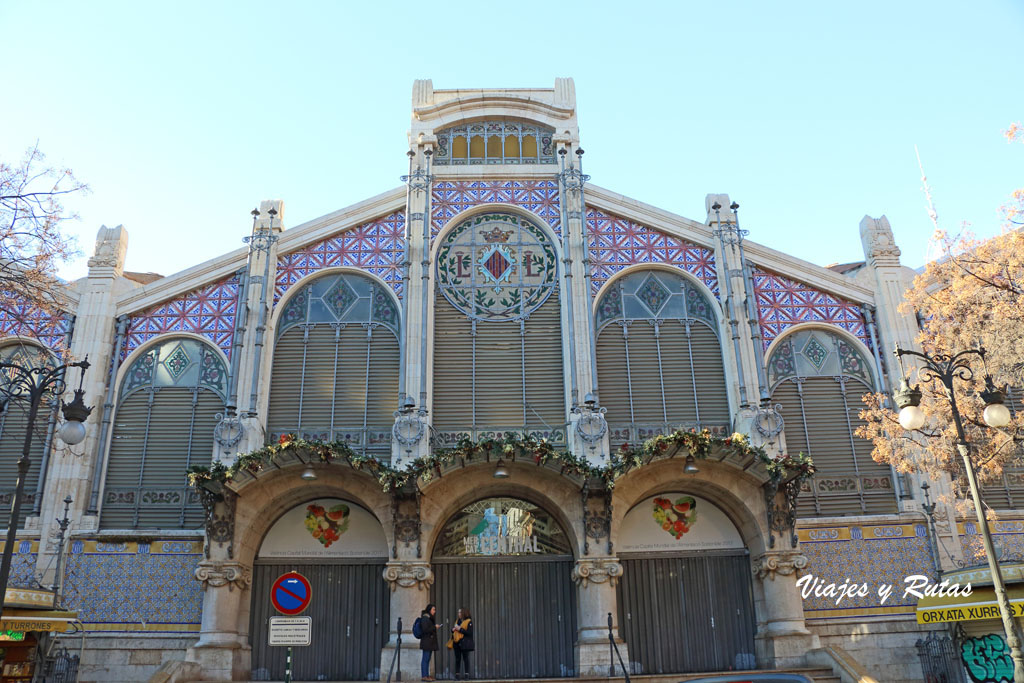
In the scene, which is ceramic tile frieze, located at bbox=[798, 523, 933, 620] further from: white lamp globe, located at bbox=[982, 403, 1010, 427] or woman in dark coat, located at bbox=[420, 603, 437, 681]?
woman in dark coat, located at bbox=[420, 603, 437, 681]

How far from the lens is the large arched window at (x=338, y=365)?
20.1 metres

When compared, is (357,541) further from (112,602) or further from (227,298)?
(227,298)

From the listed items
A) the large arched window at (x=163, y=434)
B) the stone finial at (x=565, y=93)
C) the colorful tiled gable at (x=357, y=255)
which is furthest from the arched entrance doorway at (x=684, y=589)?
the stone finial at (x=565, y=93)

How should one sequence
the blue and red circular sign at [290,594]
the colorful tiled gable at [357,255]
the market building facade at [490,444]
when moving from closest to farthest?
the blue and red circular sign at [290,594], the market building facade at [490,444], the colorful tiled gable at [357,255]

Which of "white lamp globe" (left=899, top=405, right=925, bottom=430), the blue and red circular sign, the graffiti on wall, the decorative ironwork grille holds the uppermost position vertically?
the decorative ironwork grille

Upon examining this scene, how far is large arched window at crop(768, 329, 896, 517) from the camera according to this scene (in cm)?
1953

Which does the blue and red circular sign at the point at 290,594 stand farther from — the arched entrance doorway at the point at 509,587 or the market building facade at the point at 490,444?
the arched entrance doorway at the point at 509,587

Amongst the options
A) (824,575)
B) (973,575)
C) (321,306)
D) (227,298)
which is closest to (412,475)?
(321,306)

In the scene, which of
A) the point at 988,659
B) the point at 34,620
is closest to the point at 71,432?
the point at 34,620

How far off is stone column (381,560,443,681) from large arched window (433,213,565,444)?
10.4 ft

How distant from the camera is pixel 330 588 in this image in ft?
62.2

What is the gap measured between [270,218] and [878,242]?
1591cm

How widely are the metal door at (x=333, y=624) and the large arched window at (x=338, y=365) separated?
9.73 feet

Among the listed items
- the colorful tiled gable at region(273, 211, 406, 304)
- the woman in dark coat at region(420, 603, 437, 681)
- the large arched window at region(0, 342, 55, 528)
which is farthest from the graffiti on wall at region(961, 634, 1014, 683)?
the large arched window at region(0, 342, 55, 528)
